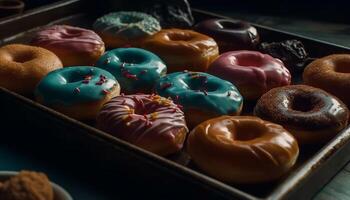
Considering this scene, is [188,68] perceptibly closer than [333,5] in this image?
Yes

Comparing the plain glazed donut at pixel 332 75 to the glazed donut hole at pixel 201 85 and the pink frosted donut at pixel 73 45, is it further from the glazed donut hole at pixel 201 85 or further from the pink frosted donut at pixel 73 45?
the pink frosted donut at pixel 73 45

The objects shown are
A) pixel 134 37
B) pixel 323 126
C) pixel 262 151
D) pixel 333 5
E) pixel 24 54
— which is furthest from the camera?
pixel 333 5

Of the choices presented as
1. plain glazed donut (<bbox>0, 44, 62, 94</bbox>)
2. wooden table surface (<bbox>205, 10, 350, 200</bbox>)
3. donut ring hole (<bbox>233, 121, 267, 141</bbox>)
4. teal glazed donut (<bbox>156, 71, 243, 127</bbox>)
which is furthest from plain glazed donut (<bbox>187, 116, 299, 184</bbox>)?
wooden table surface (<bbox>205, 10, 350, 200</bbox>)

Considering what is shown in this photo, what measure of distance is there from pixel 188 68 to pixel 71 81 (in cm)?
34

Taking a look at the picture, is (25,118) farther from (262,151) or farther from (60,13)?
(60,13)

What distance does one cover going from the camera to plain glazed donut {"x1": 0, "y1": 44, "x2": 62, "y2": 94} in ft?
4.74

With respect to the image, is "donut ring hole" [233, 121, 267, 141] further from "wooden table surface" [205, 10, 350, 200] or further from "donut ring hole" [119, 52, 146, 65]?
"wooden table surface" [205, 10, 350, 200]

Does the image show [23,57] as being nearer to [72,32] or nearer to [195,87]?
[72,32]

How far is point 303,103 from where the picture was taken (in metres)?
1.37

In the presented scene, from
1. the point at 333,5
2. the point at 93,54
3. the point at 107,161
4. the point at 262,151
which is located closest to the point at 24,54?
the point at 93,54

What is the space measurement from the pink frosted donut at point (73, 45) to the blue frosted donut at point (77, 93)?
18cm

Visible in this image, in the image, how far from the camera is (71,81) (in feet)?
4.73

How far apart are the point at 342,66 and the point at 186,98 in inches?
17.8

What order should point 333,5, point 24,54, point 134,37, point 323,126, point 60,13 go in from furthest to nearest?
1. point 333,5
2. point 60,13
3. point 134,37
4. point 24,54
5. point 323,126
